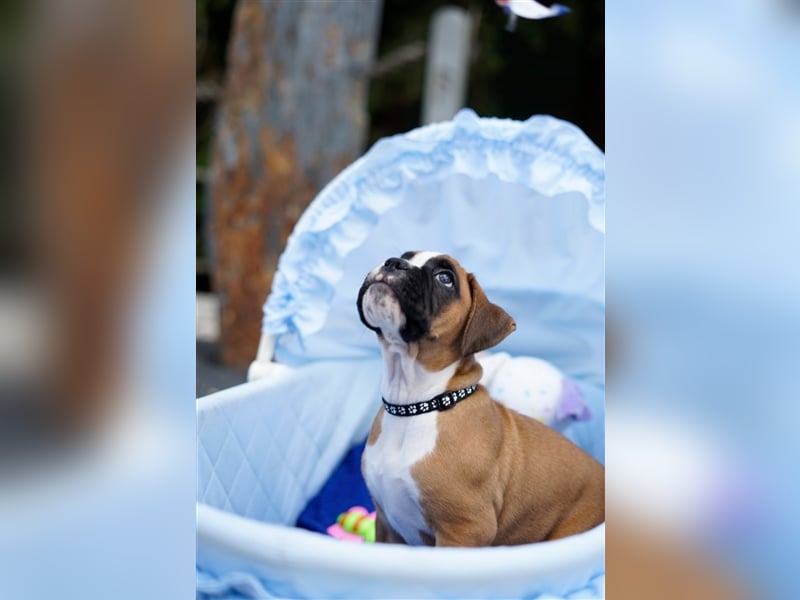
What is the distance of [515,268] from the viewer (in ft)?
6.11

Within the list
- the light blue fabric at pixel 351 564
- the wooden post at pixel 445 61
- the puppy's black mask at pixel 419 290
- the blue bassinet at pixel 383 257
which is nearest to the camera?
the light blue fabric at pixel 351 564

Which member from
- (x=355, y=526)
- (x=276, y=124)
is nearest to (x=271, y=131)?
(x=276, y=124)

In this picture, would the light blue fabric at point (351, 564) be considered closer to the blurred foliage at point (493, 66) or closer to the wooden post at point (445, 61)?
the blurred foliage at point (493, 66)

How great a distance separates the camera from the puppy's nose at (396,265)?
1.38 m

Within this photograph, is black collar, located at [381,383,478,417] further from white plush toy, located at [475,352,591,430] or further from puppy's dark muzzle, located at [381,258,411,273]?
white plush toy, located at [475,352,591,430]

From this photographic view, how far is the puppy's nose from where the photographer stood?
4.54 ft

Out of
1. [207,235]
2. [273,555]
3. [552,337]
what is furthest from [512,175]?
[207,235]

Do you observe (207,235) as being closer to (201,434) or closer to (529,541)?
(201,434)

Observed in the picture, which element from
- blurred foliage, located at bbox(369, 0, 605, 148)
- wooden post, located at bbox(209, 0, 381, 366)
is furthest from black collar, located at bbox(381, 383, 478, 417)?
wooden post, located at bbox(209, 0, 381, 366)

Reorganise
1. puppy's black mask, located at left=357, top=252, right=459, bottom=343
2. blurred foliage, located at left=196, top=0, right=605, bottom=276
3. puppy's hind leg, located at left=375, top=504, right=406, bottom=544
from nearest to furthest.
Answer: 1. puppy's black mask, located at left=357, top=252, right=459, bottom=343
2. puppy's hind leg, located at left=375, top=504, right=406, bottom=544
3. blurred foliage, located at left=196, top=0, right=605, bottom=276

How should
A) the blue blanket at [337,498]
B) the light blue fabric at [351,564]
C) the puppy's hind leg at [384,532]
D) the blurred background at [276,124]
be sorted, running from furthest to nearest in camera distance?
the blurred background at [276,124] → the blue blanket at [337,498] → the puppy's hind leg at [384,532] → the light blue fabric at [351,564]

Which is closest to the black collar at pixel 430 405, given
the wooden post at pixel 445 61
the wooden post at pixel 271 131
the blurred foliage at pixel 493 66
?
the blurred foliage at pixel 493 66

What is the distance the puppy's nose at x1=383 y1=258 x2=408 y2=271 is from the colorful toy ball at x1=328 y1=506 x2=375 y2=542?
2.03ft

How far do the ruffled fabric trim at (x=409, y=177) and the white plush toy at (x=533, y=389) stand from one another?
0.40m
